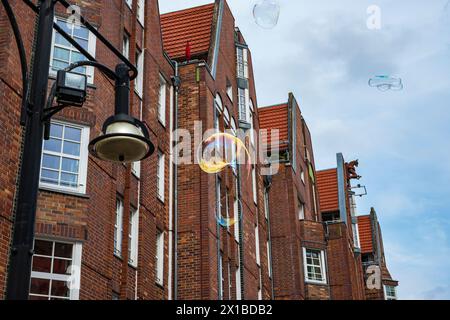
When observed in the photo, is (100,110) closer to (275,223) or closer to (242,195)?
(242,195)

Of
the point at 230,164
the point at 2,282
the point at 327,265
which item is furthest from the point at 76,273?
the point at 327,265

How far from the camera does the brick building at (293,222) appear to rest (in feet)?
Answer: 112

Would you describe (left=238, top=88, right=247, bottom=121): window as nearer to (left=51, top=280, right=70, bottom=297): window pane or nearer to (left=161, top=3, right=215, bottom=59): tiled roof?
(left=161, top=3, right=215, bottom=59): tiled roof

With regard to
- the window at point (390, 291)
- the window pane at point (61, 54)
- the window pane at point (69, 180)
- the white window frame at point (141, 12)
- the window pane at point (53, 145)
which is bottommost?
the window pane at point (69, 180)

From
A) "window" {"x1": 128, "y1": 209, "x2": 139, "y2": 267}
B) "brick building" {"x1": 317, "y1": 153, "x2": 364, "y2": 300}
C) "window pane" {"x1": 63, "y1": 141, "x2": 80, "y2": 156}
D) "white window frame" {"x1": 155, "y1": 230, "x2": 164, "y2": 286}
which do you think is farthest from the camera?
"brick building" {"x1": 317, "y1": 153, "x2": 364, "y2": 300}

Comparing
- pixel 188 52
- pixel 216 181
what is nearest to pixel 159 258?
pixel 216 181

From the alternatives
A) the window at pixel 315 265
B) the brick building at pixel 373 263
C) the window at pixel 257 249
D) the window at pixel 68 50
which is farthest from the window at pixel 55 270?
the brick building at pixel 373 263

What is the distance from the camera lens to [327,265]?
37000 millimetres

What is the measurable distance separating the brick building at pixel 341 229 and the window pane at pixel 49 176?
74.3ft

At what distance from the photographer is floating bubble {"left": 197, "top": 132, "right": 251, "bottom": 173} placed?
80.0 feet

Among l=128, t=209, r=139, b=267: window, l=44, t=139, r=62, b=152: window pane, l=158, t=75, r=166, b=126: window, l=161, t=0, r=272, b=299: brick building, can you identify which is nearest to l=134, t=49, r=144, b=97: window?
l=158, t=75, r=166, b=126: window

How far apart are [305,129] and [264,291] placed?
48.3 feet

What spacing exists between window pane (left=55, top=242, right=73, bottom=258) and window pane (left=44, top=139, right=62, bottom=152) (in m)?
2.40

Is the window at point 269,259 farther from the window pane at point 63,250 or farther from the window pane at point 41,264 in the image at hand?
the window pane at point 41,264
